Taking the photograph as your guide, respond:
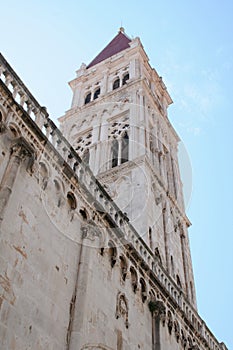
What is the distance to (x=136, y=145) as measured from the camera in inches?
918

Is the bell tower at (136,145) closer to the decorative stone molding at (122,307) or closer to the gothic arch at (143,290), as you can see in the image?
the gothic arch at (143,290)

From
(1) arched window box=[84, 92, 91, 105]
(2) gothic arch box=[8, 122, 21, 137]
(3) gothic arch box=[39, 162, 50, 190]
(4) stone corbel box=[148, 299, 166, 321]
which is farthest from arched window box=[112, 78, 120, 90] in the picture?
(2) gothic arch box=[8, 122, 21, 137]

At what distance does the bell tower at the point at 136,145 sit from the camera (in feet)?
66.0

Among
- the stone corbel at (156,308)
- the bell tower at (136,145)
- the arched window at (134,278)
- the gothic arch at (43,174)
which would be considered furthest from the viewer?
the bell tower at (136,145)

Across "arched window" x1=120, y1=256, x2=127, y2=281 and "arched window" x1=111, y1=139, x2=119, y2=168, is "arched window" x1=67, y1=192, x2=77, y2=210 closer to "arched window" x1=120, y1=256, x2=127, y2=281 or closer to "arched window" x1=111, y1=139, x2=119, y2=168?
"arched window" x1=120, y1=256, x2=127, y2=281

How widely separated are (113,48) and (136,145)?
17.9m

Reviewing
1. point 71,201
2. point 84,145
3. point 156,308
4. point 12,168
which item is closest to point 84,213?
point 71,201

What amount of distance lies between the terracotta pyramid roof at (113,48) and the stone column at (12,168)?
27930 mm

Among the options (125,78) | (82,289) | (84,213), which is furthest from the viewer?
(125,78)

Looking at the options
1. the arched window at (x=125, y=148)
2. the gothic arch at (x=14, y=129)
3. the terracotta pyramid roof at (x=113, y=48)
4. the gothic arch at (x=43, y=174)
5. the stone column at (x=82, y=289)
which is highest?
the terracotta pyramid roof at (x=113, y=48)

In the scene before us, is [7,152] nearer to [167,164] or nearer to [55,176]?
[55,176]

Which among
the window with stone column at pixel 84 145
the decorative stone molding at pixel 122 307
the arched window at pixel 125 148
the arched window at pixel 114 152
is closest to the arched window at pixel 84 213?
the decorative stone molding at pixel 122 307

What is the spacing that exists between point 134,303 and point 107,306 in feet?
5.30

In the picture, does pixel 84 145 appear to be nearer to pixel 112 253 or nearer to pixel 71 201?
pixel 112 253
